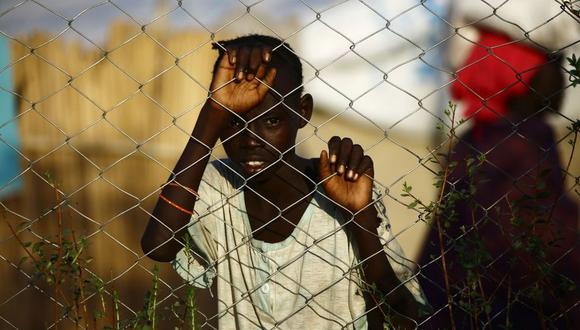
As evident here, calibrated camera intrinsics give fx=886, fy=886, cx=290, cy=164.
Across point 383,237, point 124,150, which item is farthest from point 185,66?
point 383,237

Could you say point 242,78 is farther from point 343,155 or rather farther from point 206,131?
point 343,155

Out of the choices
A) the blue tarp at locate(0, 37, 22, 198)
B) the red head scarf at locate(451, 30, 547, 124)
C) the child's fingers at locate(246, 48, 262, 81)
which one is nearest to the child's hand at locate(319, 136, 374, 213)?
the child's fingers at locate(246, 48, 262, 81)

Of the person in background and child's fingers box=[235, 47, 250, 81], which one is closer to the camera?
child's fingers box=[235, 47, 250, 81]

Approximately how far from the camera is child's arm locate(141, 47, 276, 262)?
243 centimetres

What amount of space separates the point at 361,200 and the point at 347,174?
0.09 m

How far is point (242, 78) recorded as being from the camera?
2.42 metres

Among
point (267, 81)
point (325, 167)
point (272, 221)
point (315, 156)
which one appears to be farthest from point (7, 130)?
point (325, 167)

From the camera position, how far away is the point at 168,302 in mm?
4621

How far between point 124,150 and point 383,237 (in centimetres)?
272

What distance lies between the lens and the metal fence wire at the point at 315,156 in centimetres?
266

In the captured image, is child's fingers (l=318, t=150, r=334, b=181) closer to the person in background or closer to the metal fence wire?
the metal fence wire

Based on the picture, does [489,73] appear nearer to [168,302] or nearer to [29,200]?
[168,302]

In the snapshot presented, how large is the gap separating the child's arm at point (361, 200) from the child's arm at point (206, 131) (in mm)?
276

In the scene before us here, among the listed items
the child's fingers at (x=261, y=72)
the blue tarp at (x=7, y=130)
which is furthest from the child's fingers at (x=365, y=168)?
the blue tarp at (x=7, y=130)
